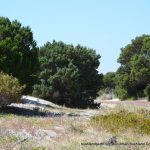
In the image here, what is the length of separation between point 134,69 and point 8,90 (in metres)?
35.5

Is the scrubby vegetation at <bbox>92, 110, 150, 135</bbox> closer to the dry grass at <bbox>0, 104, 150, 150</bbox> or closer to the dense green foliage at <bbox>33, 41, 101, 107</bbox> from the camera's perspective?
the dry grass at <bbox>0, 104, 150, 150</bbox>

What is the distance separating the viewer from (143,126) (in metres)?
18.6

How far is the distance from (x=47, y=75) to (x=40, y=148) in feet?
103

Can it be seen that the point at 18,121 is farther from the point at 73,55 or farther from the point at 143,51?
the point at 143,51

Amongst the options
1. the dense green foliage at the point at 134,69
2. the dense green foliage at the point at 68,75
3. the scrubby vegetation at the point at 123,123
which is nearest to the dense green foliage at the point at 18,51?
the scrubby vegetation at the point at 123,123

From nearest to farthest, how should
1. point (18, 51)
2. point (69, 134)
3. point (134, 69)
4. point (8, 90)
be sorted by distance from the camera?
1. point (69, 134)
2. point (8, 90)
3. point (18, 51)
4. point (134, 69)

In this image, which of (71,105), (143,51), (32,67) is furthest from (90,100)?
(143,51)

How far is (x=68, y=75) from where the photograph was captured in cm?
4222

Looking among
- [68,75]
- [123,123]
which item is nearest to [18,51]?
[123,123]

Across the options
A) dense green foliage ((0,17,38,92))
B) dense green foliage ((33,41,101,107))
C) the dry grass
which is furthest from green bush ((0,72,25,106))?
dense green foliage ((33,41,101,107))

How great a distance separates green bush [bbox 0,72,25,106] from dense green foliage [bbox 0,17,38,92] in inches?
113

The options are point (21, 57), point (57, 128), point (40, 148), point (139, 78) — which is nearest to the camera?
point (40, 148)

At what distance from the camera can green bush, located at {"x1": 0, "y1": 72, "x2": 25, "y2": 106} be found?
964 inches

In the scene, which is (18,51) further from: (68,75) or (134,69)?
(134,69)
